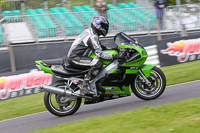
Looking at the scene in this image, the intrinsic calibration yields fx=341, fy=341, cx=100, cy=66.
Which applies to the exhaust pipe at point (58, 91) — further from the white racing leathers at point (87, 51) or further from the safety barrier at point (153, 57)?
the safety barrier at point (153, 57)

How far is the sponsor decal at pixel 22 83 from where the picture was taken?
11234 millimetres

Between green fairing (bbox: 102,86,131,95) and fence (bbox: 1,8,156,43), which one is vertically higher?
fence (bbox: 1,8,156,43)

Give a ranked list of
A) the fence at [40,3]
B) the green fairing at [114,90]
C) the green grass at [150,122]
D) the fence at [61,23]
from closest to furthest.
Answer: the green grass at [150,122], the green fairing at [114,90], the fence at [61,23], the fence at [40,3]

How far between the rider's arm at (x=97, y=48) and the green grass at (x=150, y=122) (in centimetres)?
138

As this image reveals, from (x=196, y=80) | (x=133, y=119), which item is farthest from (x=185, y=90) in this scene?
(x=133, y=119)

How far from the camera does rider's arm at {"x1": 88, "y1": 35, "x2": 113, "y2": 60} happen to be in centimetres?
690

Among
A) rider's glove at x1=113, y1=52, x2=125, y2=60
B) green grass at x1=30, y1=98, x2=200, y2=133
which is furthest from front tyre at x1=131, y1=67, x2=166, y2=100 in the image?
green grass at x1=30, y1=98, x2=200, y2=133

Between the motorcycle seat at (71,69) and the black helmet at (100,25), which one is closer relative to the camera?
the black helmet at (100,25)

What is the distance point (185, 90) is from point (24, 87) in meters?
5.64

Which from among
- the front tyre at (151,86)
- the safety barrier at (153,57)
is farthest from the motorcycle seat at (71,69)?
the safety barrier at (153,57)

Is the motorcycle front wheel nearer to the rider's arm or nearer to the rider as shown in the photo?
the rider

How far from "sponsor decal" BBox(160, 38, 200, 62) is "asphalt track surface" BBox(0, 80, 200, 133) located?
17.0 ft

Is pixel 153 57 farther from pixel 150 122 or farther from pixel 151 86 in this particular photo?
pixel 150 122

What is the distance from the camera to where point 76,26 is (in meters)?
14.6
